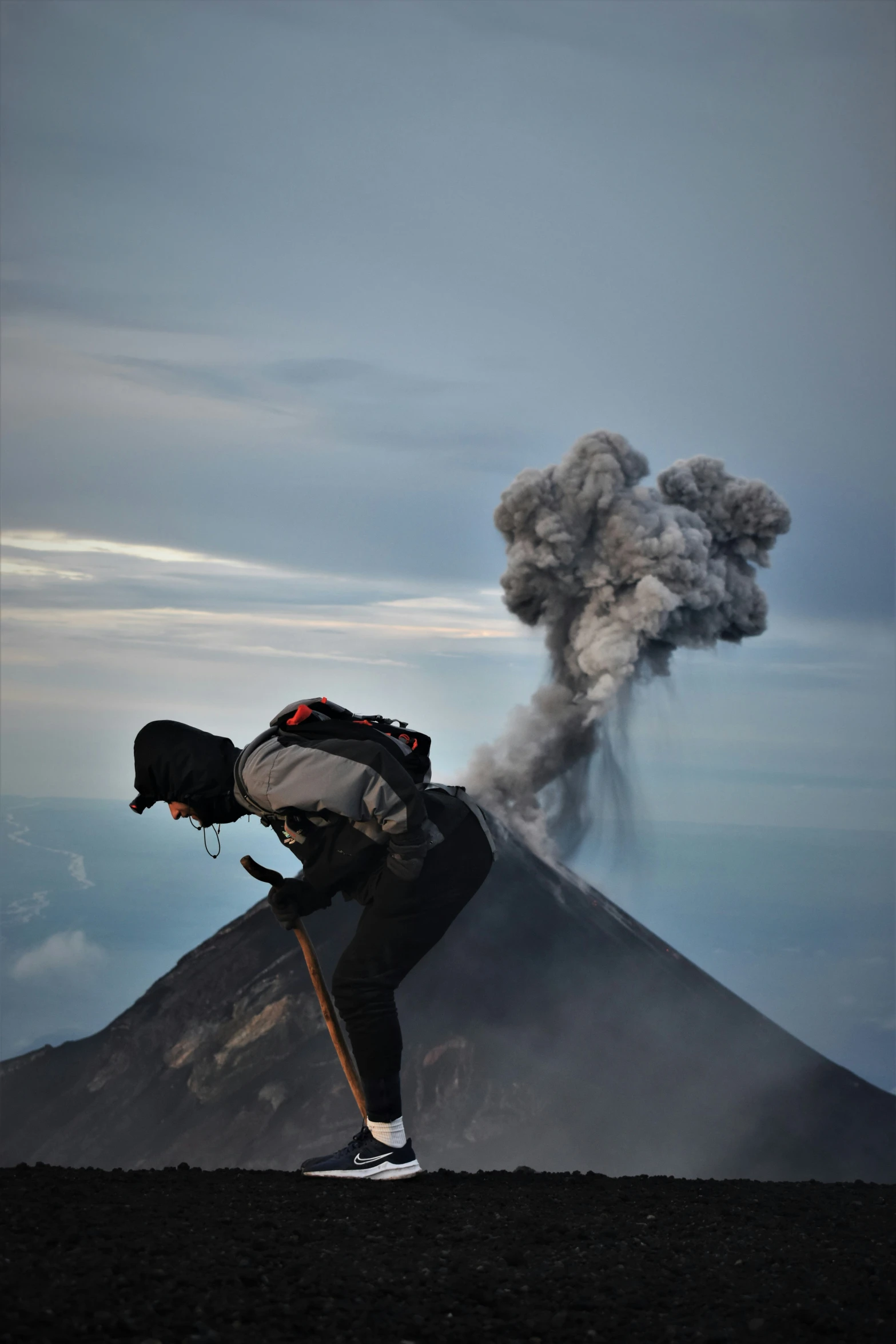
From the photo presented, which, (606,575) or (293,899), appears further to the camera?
(606,575)

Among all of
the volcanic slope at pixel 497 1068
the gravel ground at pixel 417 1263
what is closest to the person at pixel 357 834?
the gravel ground at pixel 417 1263

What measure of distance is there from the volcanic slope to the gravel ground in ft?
77.9

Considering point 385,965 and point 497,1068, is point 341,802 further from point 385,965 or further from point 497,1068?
point 497,1068

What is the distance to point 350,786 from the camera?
541cm

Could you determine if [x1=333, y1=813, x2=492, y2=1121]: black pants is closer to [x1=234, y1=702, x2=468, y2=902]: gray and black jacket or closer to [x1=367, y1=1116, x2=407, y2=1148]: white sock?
[x1=367, y1=1116, x2=407, y2=1148]: white sock

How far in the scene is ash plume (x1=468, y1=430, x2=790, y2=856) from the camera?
32.1 metres

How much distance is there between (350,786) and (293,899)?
40.9 inches

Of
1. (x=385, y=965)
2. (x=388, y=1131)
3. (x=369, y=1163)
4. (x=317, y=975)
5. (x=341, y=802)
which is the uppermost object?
(x=341, y=802)

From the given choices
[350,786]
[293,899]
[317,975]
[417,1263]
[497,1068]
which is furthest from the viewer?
[497,1068]

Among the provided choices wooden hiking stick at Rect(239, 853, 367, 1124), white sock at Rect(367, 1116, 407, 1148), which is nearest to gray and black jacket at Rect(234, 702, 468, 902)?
wooden hiking stick at Rect(239, 853, 367, 1124)

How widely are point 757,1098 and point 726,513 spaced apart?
17111mm

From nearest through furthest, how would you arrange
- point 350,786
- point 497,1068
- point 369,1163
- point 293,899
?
point 350,786 < point 369,1163 < point 293,899 < point 497,1068

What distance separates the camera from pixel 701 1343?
358cm

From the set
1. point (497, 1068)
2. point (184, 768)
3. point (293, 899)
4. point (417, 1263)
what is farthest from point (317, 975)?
point (497, 1068)
